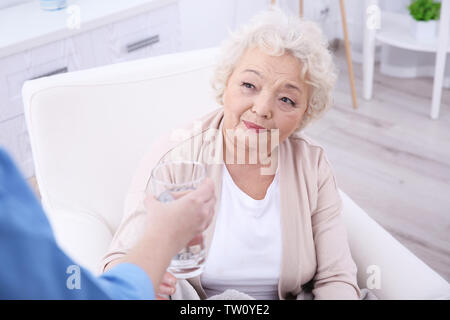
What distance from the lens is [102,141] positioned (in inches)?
60.5

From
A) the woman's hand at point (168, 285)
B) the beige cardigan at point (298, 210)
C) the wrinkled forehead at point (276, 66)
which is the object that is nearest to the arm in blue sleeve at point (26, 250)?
the woman's hand at point (168, 285)

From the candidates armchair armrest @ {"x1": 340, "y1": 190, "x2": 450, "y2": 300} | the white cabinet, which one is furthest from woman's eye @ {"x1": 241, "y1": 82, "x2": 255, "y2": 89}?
the white cabinet

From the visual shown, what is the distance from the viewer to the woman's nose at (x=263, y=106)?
4.46ft

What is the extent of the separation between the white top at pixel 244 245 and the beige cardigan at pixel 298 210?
28 millimetres

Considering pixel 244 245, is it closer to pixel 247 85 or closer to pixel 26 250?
pixel 247 85

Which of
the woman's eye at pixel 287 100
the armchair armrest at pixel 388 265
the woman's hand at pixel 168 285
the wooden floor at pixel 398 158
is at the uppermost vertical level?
the woman's eye at pixel 287 100

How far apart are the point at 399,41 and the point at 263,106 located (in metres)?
2.21

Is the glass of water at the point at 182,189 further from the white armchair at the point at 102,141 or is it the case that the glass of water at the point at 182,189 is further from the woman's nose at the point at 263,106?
the white armchair at the point at 102,141

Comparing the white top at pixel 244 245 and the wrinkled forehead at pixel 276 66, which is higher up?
the wrinkled forehead at pixel 276 66

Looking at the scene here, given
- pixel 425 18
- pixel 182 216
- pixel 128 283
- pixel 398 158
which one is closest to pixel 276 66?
pixel 182 216

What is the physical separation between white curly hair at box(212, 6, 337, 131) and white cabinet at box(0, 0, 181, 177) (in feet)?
4.09

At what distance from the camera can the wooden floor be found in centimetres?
251

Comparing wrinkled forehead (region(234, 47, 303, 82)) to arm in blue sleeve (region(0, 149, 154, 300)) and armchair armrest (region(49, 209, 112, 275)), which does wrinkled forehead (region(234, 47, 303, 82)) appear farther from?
arm in blue sleeve (region(0, 149, 154, 300))

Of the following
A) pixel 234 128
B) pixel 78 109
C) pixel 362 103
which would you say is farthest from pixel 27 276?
pixel 362 103
